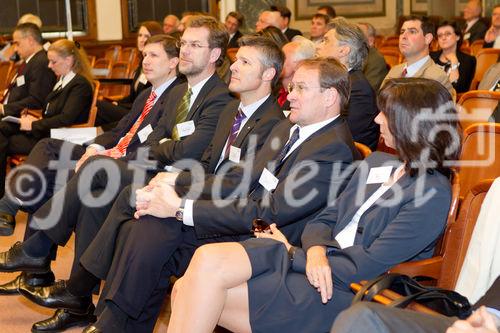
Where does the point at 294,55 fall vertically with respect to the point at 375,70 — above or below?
above

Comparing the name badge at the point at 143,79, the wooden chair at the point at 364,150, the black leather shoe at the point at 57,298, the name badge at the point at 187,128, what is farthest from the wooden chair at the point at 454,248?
the name badge at the point at 143,79

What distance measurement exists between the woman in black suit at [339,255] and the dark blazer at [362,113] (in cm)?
127

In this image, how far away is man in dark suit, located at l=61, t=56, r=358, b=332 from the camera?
116 inches

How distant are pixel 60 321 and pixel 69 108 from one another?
2.14 meters

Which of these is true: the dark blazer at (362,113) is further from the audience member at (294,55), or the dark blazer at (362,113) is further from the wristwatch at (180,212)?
the wristwatch at (180,212)

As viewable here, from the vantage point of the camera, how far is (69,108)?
17.4 ft

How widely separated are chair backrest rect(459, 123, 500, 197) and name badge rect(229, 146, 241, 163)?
938 millimetres

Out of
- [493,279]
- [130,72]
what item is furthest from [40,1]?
[493,279]

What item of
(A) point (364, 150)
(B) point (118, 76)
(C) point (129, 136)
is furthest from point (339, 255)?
(B) point (118, 76)

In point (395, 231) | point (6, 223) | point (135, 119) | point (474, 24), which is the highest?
point (474, 24)

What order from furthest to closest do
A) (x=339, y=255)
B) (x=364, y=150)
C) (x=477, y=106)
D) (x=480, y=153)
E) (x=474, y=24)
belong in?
(x=474, y=24), (x=477, y=106), (x=364, y=150), (x=480, y=153), (x=339, y=255)

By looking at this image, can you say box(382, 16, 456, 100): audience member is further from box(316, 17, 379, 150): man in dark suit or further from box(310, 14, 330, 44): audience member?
box(310, 14, 330, 44): audience member

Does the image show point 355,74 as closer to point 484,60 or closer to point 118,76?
point 484,60

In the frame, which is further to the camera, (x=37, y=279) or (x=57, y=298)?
(x=37, y=279)
